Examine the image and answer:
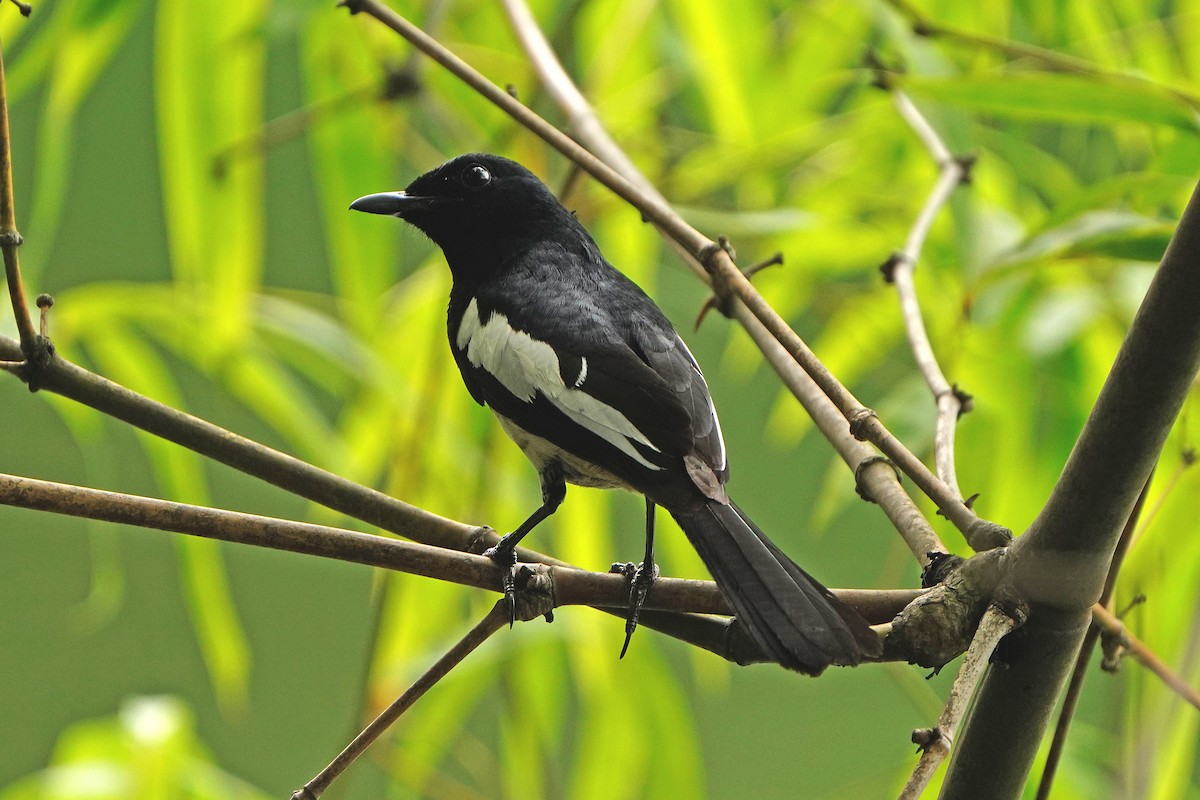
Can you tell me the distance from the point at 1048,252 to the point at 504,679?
0.84 m

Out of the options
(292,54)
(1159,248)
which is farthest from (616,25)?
(292,54)

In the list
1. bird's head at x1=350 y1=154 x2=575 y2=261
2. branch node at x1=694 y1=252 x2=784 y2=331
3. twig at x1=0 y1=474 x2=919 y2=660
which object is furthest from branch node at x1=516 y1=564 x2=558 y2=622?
bird's head at x1=350 y1=154 x2=575 y2=261

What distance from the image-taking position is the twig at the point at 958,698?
0.55 meters

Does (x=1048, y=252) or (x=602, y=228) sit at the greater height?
(x=602, y=228)

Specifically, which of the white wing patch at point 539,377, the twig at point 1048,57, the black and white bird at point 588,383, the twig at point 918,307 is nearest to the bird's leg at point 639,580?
the black and white bird at point 588,383

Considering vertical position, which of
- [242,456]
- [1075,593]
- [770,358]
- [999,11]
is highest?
[999,11]

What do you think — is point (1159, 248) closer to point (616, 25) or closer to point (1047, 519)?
point (1047, 519)

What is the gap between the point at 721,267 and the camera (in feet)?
2.90

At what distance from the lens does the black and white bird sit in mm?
715

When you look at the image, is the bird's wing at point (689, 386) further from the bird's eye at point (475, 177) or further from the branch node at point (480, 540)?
the bird's eye at point (475, 177)

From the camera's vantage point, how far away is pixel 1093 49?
54.2 inches

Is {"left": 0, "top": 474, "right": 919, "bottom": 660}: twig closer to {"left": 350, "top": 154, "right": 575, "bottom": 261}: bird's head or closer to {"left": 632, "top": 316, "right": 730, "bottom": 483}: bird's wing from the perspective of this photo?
{"left": 632, "top": 316, "right": 730, "bottom": 483}: bird's wing

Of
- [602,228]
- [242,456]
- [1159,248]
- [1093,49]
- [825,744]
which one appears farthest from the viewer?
[825,744]

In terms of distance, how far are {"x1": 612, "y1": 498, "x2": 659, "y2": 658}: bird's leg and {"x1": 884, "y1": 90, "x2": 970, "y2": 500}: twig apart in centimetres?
21
